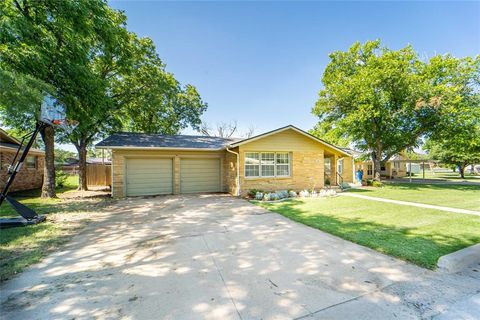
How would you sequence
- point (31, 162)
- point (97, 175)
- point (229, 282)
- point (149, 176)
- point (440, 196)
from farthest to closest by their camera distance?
point (97, 175) → point (31, 162) → point (149, 176) → point (440, 196) → point (229, 282)

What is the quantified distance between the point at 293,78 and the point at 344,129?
563 centimetres

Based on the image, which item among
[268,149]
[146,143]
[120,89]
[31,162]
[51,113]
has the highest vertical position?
[120,89]

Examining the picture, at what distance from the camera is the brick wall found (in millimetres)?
11641

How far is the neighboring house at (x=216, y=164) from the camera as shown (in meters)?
10.8

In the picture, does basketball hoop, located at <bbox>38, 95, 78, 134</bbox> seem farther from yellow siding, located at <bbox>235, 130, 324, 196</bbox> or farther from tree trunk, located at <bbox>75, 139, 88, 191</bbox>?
tree trunk, located at <bbox>75, 139, 88, 191</bbox>

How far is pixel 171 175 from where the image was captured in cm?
1157

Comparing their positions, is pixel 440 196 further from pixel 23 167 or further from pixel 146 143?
pixel 23 167

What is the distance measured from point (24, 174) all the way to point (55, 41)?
10.4 m

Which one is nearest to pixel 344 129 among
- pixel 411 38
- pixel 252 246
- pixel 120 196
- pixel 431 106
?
pixel 431 106

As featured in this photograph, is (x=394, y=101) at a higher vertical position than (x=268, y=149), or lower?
higher

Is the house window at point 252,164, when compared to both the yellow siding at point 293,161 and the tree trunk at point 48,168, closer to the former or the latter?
the yellow siding at point 293,161

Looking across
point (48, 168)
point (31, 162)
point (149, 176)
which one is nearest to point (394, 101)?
point (149, 176)

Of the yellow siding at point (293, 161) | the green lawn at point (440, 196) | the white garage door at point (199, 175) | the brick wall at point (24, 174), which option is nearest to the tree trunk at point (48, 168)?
the brick wall at point (24, 174)

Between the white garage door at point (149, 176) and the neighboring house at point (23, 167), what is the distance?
7.36 meters
